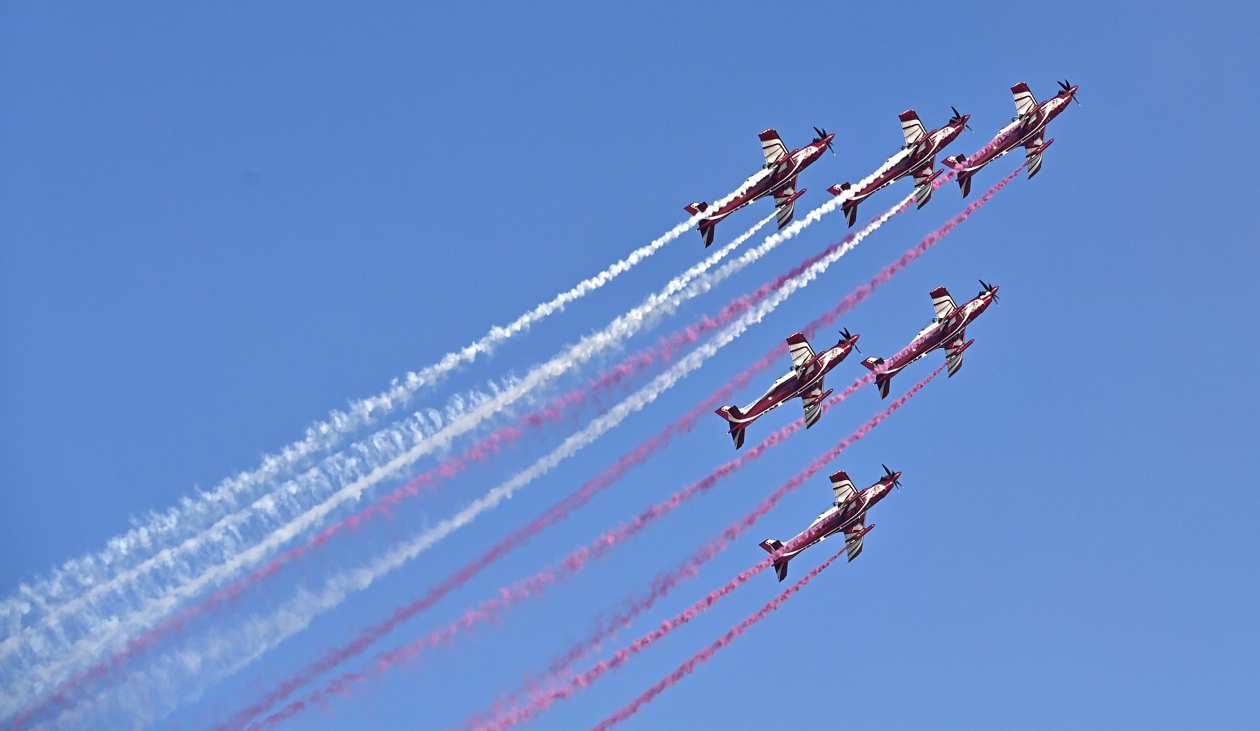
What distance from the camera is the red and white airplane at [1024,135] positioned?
83.7m

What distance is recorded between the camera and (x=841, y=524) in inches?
3086

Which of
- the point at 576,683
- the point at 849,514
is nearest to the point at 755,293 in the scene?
the point at 849,514

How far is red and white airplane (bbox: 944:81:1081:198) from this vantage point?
8369 cm

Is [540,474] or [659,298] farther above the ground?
[659,298]

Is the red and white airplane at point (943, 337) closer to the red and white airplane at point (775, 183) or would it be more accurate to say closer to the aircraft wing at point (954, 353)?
the aircraft wing at point (954, 353)

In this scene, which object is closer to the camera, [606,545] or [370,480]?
[370,480]

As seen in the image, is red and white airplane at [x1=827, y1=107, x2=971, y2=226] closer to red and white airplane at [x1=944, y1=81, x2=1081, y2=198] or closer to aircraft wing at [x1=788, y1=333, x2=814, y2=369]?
red and white airplane at [x1=944, y1=81, x2=1081, y2=198]

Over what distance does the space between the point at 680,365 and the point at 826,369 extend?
25.3ft

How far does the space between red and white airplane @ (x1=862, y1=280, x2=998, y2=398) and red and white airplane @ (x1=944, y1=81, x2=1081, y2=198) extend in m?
7.09

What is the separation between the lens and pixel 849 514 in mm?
78500

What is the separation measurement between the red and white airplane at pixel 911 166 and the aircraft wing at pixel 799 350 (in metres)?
7.96

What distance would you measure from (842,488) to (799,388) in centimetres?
632

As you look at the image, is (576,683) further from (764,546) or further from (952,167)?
(952,167)

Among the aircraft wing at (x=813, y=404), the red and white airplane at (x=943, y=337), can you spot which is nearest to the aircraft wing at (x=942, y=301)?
the red and white airplane at (x=943, y=337)
